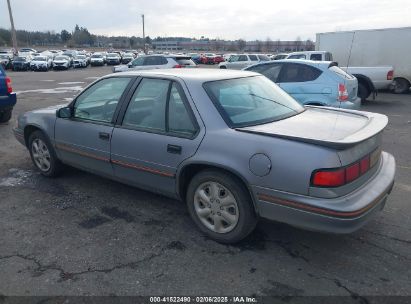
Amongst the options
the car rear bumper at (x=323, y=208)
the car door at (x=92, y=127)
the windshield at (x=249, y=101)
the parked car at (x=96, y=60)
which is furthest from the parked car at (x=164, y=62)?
the parked car at (x=96, y=60)

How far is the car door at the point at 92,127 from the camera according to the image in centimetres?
403

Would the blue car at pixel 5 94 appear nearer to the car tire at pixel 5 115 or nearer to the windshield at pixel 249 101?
the car tire at pixel 5 115

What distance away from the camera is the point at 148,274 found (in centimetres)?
293

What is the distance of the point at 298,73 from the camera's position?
7.41 meters

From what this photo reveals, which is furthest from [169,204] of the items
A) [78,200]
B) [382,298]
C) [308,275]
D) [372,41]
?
[372,41]

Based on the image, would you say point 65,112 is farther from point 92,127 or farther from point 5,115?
point 5,115

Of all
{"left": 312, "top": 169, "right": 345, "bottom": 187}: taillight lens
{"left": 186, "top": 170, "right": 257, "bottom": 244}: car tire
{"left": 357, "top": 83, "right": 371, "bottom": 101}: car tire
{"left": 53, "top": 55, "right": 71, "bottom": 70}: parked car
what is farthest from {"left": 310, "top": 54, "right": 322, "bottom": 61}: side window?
{"left": 53, "top": 55, "right": 71, "bottom": 70}: parked car

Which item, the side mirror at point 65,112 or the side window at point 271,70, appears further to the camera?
the side window at point 271,70

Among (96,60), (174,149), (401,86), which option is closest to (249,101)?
(174,149)

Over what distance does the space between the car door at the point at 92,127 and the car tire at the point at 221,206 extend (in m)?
1.22

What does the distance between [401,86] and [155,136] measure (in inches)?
554

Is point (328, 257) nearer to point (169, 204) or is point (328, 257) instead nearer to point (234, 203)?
point (234, 203)

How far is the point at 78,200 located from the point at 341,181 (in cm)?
304

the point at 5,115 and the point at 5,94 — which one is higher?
the point at 5,94
